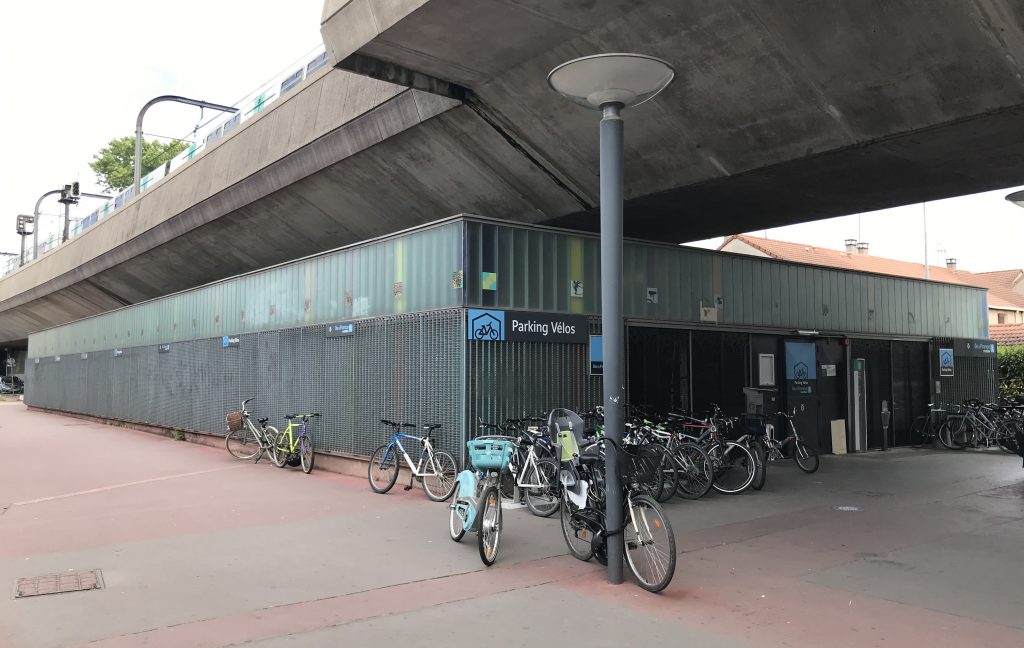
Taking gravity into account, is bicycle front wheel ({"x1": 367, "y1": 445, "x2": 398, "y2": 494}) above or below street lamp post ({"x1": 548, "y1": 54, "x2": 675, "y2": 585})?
below

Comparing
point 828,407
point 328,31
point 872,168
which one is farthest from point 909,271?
point 328,31

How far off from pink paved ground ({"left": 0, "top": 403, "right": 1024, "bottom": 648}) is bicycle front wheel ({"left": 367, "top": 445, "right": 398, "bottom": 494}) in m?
0.23

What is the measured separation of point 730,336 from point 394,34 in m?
8.03

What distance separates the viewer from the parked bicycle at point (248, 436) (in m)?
13.6

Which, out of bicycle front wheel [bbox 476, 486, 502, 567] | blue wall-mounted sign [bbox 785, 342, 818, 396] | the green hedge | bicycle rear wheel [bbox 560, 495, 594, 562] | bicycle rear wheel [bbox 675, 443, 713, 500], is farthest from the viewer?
the green hedge

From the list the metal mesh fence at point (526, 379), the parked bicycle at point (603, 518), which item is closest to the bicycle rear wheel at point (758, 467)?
the metal mesh fence at point (526, 379)

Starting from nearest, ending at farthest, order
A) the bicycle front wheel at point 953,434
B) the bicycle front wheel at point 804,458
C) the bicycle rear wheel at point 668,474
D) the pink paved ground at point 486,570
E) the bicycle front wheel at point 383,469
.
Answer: the pink paved ground at point 486,570 < the bicycle rear wheel at point 668,474 < the bicycle front wheel at point 383,469 < the bicycle front wheel at point 804,458 < the bicycle front wheel at point 953,434

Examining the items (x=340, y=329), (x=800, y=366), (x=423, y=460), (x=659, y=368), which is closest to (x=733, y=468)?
(x=659, y=368)

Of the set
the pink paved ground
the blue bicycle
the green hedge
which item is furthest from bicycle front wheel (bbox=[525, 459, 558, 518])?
the green hedge

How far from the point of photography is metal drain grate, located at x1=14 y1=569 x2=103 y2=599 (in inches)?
224

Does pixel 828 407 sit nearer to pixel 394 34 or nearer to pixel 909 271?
pixel 394 34

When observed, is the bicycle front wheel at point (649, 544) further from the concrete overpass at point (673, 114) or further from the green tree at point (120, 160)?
the green tree at point (120, 160)

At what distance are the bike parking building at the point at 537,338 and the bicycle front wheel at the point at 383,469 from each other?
671 mm

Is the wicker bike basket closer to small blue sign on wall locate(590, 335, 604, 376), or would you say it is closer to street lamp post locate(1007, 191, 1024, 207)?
small blue sign on wall locate(590, 335, 604, 376)
